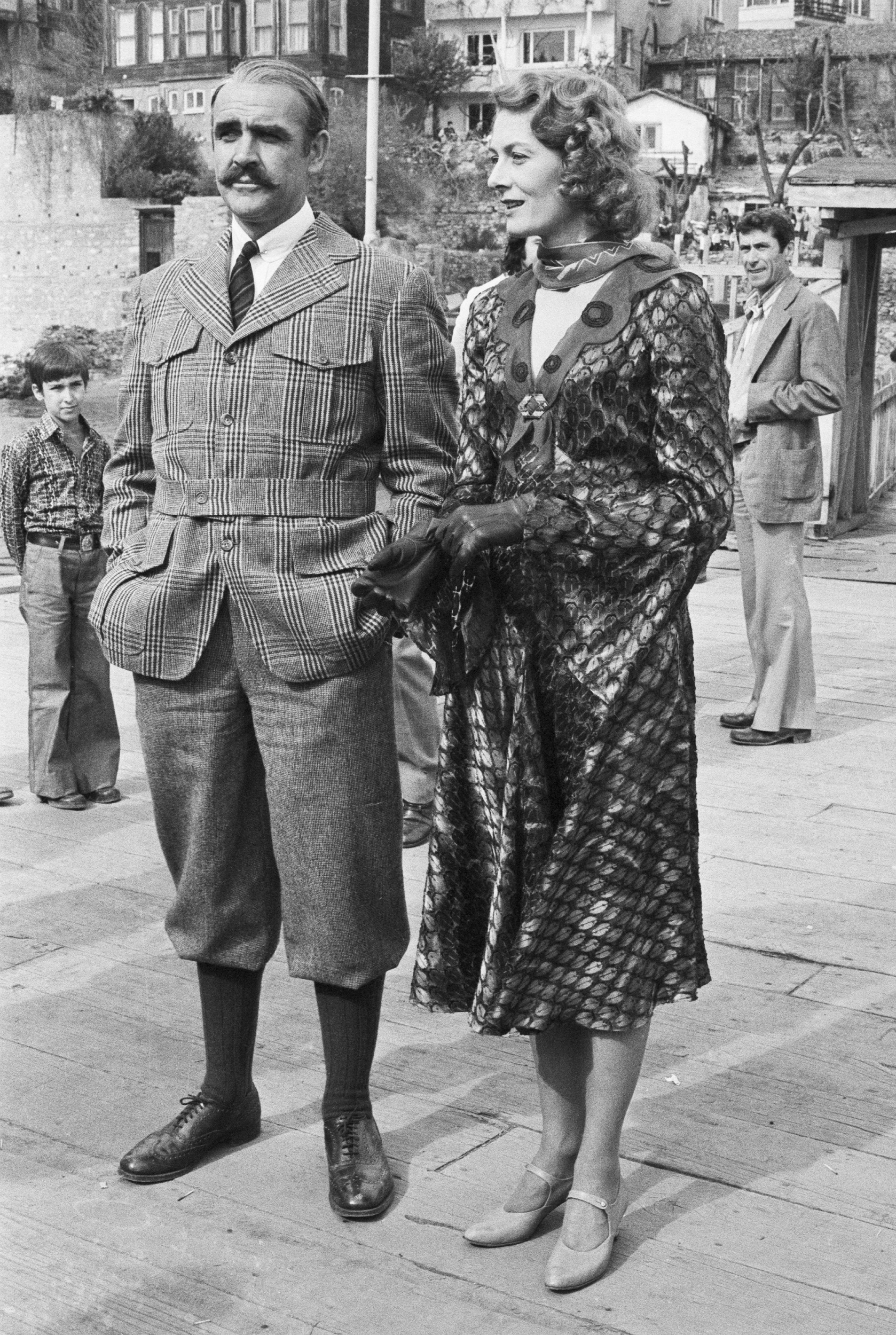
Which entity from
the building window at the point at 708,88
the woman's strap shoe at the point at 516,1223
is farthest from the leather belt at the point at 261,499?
the building window at the point at 708,88

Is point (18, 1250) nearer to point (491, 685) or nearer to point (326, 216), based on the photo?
point (491, 685)

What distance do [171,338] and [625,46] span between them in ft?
228

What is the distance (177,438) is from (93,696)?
3210 mm

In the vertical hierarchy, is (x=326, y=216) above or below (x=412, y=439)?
above

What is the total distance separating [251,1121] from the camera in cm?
358

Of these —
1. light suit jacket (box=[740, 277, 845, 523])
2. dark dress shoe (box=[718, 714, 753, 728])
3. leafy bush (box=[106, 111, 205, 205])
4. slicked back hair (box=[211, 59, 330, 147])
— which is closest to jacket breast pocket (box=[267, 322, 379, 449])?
slicked back hair (box=[211, 59, 330, 147])

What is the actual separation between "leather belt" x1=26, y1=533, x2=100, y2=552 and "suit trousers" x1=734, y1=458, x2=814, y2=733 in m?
2.53

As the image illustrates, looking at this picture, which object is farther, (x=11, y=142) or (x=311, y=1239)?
(x=11, y=142)

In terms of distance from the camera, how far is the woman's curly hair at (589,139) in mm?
2924

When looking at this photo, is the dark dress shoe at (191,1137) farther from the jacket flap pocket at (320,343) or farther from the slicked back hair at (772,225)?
the slicked back hair at (772,225)

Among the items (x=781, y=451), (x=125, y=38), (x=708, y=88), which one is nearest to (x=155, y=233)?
(x=125, y=38)

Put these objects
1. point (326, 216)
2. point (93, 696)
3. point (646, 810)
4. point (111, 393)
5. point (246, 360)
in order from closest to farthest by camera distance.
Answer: point (646, 810)
point (246, 360)
point (326, 216)
point (93, 696)
point (111, 393)

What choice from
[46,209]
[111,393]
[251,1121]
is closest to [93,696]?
[251,1121]

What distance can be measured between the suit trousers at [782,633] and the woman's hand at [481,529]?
433 centimetres
